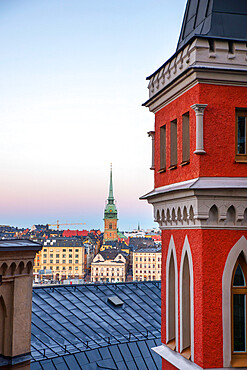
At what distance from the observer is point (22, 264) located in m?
16.8

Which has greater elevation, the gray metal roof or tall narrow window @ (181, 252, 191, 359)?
the gray metal roof

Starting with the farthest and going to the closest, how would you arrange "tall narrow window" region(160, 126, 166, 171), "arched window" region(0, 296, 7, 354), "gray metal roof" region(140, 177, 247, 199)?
"arched window" region(0, 296, 7, 354)
"tall narrow window" region(160, 126, 166, 171)
"gray metal roof" region(140, 177, 247, 199)

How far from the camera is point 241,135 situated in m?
12.4

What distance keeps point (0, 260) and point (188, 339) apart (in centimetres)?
654

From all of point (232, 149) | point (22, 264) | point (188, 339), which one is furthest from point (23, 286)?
point (232, 149)

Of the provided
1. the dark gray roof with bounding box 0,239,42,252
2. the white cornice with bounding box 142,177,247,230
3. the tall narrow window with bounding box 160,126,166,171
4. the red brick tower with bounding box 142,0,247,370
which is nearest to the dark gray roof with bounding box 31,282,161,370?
the dark gray roof with bounding box 0,239,42,252

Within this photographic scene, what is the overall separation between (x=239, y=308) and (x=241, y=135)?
4249 millimetres

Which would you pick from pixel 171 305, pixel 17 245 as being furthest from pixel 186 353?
pixel 17 245

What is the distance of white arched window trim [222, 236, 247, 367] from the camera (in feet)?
39.1

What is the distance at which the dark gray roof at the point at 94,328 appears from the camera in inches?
867

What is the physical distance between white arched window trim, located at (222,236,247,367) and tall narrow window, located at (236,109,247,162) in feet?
6.71

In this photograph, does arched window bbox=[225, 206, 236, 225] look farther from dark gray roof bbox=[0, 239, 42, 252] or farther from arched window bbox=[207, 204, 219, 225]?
dark gray roof bbox=[0, 239, 42, 252]

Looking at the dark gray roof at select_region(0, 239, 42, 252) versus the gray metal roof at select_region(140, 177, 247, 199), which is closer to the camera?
the gray metal roof at select_region(140, 177, 247, 199)

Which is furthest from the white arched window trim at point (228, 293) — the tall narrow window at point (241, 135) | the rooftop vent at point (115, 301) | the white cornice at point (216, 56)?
the rooftop vent at point (115, 301)
